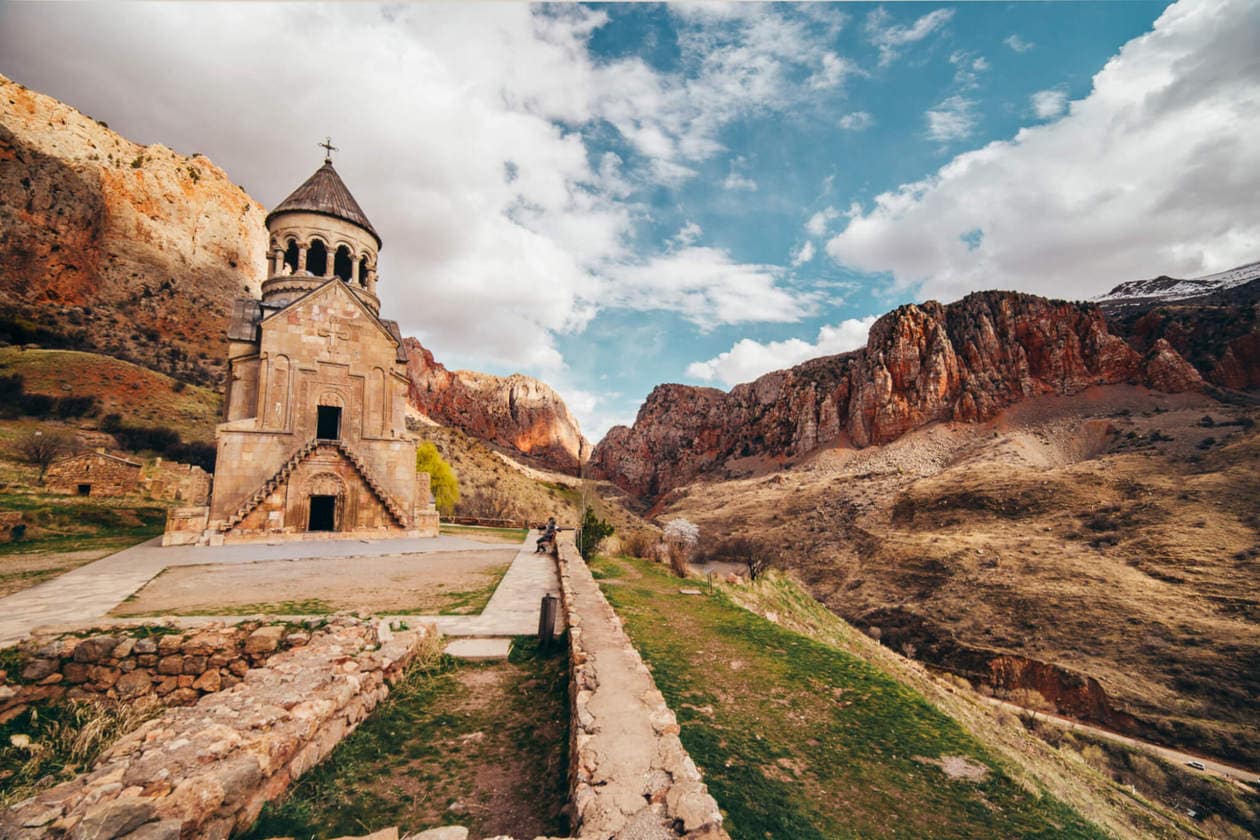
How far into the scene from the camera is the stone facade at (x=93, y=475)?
1847 centimetres

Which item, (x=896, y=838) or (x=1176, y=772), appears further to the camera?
(x=1176, y=772)

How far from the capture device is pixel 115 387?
31672 millimetres

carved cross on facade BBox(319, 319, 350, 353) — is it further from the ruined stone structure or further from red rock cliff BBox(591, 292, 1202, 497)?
red rock cliff BBox(591, 292, 1202, 497)

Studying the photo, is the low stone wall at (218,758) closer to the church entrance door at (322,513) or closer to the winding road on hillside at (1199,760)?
the church entrance door at (322,513)

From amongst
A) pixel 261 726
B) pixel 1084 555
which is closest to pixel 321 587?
pixel 261 726

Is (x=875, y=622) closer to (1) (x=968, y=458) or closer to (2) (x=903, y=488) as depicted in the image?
(2) (x=903, y=488)

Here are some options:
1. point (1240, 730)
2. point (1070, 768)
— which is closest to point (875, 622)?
point (1240, 730)

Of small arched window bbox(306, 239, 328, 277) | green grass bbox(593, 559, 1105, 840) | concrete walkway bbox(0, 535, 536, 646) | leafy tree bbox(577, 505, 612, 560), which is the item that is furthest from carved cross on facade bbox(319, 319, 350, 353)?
green grass bbox(593, 559, 1105, 840)

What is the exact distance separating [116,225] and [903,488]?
77.3 metres

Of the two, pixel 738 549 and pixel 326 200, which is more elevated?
pixel 326 200

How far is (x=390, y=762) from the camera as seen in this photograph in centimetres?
457

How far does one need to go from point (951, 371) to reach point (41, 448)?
74.4 meters

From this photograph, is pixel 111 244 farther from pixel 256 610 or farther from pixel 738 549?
pixel 738 549

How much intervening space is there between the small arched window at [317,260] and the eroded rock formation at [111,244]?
29.0 m
